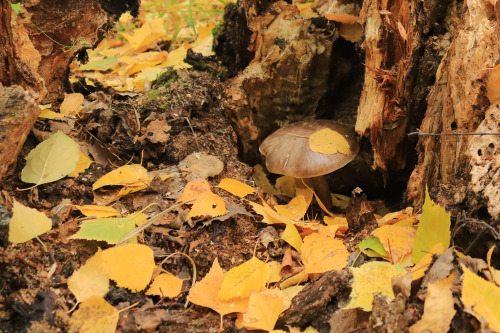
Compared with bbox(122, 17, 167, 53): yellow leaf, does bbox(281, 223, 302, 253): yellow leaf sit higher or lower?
lower

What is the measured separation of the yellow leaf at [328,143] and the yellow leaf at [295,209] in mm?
389

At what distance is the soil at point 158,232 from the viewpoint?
1.50m

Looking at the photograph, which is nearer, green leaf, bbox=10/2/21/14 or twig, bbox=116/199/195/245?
twig, bbox=116/199/195/245

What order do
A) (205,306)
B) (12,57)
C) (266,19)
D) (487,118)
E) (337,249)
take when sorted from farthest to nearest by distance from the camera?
(266,19)
(12,57)
(337,249)
(487,118)
(205,306)

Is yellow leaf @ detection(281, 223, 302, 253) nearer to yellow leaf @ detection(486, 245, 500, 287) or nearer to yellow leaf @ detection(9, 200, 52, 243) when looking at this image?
yellow leaf @ detection(486, 245, 500, 287)

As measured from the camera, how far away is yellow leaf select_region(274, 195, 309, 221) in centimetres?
229

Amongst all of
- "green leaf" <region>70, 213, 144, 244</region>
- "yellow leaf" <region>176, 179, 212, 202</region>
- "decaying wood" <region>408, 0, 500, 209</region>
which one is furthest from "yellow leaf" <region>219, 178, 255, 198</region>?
"decaying wood" <region>408, 0, 500, 209</region>

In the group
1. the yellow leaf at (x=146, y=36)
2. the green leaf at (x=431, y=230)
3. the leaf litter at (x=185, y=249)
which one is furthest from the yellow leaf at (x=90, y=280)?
the yellow leaf at (x=146, y=36)

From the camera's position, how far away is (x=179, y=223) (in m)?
1.94

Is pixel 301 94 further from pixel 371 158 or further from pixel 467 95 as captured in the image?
pixel 467 95

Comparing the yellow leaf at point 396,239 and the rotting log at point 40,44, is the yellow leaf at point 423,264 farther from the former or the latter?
the rotting log at point 40,44

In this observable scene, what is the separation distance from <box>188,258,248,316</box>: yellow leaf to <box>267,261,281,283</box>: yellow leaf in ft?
0.73

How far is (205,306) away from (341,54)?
226 centimetres

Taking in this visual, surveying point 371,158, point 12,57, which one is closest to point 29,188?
point 12,57
